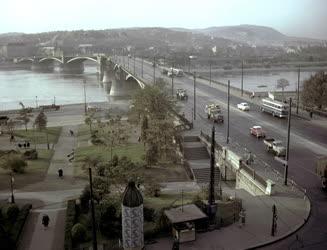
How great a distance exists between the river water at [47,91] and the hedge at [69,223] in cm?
4857

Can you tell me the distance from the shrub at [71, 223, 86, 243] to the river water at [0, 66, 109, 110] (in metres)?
51.9

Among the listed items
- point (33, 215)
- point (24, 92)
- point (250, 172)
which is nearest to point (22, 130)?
point (33, 215)

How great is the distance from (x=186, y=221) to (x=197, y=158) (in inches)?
509

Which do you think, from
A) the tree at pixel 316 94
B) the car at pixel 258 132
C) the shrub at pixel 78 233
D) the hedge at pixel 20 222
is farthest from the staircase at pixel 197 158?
the tree at pixel 316 94

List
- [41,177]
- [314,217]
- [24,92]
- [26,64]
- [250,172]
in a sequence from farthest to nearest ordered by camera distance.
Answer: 1. [26,64]
2. [24,92]
3. [41,177]
4. [250,172]
5. [314,217]

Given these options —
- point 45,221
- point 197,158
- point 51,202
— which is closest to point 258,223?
point 45,221

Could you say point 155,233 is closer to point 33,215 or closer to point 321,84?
point 33,215

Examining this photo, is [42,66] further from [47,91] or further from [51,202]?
[51,202]

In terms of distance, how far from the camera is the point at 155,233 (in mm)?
16000

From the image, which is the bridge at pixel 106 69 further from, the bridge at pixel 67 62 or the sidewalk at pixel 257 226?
the sidewalk at pixel 257 226

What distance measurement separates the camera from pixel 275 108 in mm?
38781

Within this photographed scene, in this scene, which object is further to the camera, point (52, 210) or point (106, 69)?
point (106, 69)

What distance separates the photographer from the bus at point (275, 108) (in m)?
38.0

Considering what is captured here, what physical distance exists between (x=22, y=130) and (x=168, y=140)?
19910 millimetres
